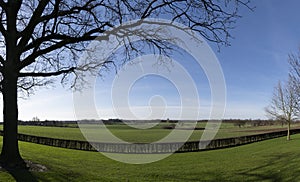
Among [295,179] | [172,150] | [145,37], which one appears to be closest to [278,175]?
[295,179]

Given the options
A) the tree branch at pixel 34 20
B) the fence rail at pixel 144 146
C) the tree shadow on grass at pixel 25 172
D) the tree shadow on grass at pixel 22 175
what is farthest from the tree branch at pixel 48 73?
the fence rail at pixel 144 146

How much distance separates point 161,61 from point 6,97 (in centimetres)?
535

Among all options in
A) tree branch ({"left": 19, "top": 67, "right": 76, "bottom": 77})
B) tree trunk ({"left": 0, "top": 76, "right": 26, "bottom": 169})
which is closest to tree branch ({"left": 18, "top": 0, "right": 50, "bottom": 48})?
tree branch ({"left": 19, "top": 67, "right": 76, "bottom": 77})

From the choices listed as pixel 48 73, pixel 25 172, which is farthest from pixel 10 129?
pixel 48 73

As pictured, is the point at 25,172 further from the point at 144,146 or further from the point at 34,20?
the point at 144,146

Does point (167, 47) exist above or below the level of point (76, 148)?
above

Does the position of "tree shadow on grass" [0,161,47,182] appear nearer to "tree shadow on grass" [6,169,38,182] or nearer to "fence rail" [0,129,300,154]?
"tree shadow on grass" [6,169,38,182]

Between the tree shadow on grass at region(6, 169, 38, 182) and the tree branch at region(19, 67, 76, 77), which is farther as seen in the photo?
the tree branch at region(19, 67, 76, 77)

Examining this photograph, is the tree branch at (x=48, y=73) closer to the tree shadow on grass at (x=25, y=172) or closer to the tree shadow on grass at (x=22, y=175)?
the tree shadow on grass at (x=25, y=172)

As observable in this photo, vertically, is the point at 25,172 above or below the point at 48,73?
below

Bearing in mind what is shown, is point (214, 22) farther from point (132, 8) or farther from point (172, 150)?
point (172, 150)

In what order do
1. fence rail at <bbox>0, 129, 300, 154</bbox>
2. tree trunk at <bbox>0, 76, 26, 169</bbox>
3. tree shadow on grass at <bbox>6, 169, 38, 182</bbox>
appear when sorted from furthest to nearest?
fence rail at <bbox>0, 129, 300, 154</bbox>, tree trunk at <bbox>0, 76, 26, 169</bbox>, tree shadow on grass at <bbox>6, 169, 38, 182</bbox>

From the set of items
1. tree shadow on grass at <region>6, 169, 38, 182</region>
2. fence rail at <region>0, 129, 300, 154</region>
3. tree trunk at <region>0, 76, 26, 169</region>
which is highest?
tree trunk at <region>0, 76, 26, 169</region>

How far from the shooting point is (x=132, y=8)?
1019cm
